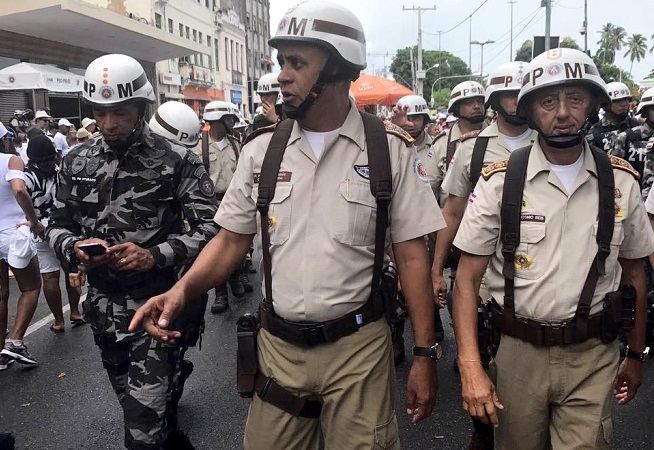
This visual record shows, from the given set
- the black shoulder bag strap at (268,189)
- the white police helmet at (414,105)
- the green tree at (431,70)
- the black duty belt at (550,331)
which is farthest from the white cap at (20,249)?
the green tree at (431,70)

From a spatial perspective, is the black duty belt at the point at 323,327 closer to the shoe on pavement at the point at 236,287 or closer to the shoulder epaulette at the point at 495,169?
the shoulder epaulette at the point at 495,169

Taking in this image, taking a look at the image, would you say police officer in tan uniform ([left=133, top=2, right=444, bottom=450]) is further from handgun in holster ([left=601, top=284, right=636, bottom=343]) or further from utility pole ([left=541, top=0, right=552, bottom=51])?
utility pole ([left=541, top=0, right=552, bottom=51])

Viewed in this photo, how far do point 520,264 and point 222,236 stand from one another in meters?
1.18

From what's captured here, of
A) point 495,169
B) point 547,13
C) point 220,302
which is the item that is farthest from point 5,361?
point 547,13

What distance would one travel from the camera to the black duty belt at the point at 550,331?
2.39m

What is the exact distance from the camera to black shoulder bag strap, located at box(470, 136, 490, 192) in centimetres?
388

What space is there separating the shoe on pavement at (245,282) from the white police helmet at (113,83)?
4.17 metres

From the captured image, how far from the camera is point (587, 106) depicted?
8.24 ft

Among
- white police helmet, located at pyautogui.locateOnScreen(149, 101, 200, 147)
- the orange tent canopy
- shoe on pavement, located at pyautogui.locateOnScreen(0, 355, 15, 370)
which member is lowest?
shoe on pavement, located at pyautogui.locateOnScreen(0, 355, 15, 370)

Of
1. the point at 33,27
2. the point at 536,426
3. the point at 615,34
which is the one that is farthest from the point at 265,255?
the point at 615,34

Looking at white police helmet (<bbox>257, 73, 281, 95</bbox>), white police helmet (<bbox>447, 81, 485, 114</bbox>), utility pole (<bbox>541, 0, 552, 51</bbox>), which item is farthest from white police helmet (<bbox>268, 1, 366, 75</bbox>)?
utility pole (<bbox>541, 0, 552, 51</bbox>)

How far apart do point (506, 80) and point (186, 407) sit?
10.1ft

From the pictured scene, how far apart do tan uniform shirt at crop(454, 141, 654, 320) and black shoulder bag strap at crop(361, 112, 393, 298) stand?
14.0 inches

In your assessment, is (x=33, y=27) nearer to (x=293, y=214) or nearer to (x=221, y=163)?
(x=221, y=163)
